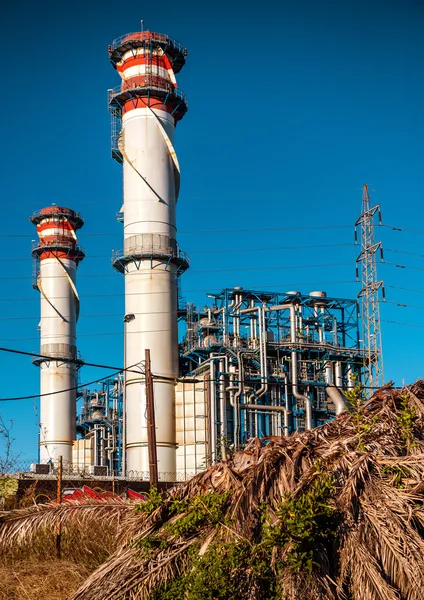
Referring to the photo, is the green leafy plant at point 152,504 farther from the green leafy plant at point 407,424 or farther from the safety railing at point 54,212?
the safety railing at point 54,212

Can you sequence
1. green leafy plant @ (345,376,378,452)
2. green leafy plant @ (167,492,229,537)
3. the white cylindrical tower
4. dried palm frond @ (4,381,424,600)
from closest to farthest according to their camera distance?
dried palm frond @ (4,381,424,600) < green leafy plant @ (167,492,229,537) < green leafy plant @ (345,376,378,452) < the white cylindrical tower

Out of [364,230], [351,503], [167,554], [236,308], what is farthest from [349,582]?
[364,230]

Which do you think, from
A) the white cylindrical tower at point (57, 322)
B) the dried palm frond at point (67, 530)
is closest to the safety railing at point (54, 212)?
Answer: the white cylindrical tower at point (57, 322)

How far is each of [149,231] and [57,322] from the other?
61.5 feet

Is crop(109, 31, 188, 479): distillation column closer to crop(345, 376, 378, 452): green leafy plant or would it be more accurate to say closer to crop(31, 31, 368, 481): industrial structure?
crop(31, 31, 368, 481): industrial structure

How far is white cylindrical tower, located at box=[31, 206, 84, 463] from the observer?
5994 cm

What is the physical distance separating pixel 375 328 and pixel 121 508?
134 feet

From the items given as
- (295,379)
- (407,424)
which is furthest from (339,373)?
(407,424)

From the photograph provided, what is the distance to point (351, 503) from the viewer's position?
10.4m

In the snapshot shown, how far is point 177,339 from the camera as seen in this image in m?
46.6

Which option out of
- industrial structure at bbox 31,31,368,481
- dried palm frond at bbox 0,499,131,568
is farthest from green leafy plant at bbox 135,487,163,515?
industrial structure at bbox 31,31,368,481

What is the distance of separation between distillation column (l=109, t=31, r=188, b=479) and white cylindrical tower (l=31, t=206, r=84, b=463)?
50.8 ft

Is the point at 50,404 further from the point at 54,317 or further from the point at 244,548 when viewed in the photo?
the point at 244,548

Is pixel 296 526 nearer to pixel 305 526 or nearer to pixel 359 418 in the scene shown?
pixel 305 526
